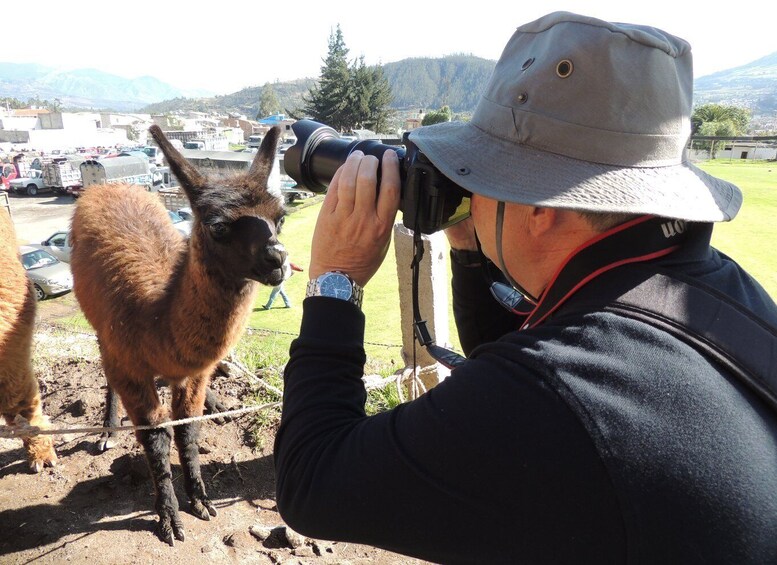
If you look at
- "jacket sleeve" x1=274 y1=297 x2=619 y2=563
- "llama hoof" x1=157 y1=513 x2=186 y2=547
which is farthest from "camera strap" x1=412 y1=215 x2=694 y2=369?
"llama hoof" x1=157 y1=513 x2=186 y2=547

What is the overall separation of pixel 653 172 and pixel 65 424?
16.6ft

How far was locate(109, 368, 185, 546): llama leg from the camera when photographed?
131 inches

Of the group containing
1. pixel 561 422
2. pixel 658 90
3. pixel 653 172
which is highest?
pixel 658 90

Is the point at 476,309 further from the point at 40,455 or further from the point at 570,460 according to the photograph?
the point at 40,455

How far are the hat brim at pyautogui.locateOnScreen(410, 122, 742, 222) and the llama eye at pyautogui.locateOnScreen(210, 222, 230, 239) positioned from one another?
2109 mm

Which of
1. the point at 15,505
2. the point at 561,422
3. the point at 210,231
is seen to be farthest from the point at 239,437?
the point at 561,422

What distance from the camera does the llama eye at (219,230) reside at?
2.96m

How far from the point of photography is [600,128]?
0.96m

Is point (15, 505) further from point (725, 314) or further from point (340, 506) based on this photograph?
point (725, 314)

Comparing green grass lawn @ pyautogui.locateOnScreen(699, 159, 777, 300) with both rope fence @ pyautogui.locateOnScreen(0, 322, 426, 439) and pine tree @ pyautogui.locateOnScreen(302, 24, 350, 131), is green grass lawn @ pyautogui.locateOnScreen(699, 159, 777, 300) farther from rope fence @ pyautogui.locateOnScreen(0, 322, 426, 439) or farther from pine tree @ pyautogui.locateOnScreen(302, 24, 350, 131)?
pine tree @ pyautogui.locateOnScreen(302, 24, 350, 131)

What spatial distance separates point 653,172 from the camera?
97 centimetres

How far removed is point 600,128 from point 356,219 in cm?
54

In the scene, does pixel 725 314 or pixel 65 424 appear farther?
pixel 65 424

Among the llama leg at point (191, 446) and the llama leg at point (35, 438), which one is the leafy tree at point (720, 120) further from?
the llama leg at point (35, 438)
